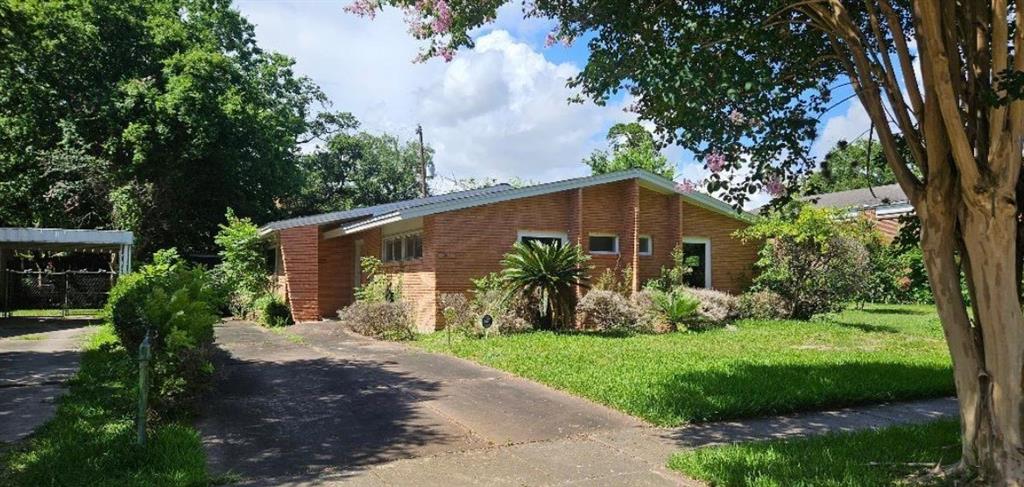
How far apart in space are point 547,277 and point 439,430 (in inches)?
309

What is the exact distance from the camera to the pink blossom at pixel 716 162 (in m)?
6.25

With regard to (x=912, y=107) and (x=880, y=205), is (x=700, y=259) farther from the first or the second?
(x=912, y=107)

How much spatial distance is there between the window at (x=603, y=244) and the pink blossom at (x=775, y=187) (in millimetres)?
9909

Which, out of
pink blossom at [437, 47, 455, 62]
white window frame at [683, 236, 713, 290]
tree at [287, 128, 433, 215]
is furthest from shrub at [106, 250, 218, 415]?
tree at [287, 128, 433, 215]

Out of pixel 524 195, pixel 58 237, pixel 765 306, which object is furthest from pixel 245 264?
pixel 765 306

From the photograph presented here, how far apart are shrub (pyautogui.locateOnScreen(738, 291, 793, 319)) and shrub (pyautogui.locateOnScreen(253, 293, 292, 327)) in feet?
38.0

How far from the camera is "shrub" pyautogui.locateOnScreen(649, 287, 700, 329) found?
48.6ft

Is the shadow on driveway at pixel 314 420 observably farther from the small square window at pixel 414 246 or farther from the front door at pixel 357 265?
the front door at pixel 357 265

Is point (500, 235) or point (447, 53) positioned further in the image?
point (500, 235)

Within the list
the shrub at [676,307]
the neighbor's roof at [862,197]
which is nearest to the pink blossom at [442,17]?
the shrub at [676,307]

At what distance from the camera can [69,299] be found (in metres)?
25.3

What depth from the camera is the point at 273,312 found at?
58.1 feet

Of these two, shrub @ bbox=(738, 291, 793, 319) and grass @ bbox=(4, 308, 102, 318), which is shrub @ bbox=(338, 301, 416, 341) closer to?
shrub @ bbox=(738, 291, 793, 319)

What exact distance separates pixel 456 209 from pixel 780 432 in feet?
32.4
